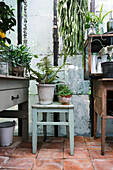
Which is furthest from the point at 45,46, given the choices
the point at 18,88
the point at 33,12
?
the point at 18,88

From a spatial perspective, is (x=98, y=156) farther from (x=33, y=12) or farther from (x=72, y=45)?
(x=33, y=12)

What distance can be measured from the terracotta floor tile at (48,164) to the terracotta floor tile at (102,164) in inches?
12.3

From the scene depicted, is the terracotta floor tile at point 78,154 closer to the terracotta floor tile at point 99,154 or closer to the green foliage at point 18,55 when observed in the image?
the terracotta floor tile at point 99,154

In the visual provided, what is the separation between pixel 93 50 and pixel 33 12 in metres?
1.01

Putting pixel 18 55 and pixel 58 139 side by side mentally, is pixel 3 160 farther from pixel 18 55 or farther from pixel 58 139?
pixel 18 55

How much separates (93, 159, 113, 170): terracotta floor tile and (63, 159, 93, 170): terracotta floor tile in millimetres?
52

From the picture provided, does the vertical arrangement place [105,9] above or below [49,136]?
above

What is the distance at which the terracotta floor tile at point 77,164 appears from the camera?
141 cm

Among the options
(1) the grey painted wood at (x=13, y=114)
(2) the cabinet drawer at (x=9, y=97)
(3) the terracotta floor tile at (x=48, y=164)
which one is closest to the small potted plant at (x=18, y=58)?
(2) the cabinet drawer at (x=9, y=97)

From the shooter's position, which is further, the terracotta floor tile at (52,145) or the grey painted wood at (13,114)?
the grey painted wood at (13,114)

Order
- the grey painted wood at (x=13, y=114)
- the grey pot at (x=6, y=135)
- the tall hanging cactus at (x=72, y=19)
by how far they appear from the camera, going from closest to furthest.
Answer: the tall hanging cactus at (x=72, y=19), the grey pot at (x=6, y=135), the grey painted wood at (x=13, y=114)

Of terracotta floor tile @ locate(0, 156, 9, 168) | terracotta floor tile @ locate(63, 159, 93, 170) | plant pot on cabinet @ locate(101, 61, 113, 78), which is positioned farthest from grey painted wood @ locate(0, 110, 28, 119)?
plant pot on cabinet @ locate(101, 61, 113, 78)

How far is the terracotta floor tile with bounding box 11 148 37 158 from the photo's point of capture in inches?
64.8

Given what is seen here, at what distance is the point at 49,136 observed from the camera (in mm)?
2297
